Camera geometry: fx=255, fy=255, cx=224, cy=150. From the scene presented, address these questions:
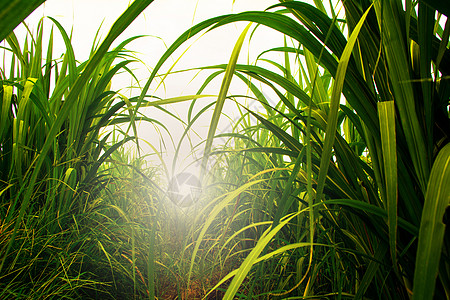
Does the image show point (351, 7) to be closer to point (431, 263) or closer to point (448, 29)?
point (448, 29)

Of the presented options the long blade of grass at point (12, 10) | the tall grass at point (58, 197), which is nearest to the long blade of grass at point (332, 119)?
the long blade of grass at point (12, 10)

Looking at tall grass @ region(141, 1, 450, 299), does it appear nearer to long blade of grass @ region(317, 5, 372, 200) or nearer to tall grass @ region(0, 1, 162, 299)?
long blade of grass @ region(317, 5, 372, 200)

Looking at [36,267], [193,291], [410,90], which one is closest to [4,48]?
[36,267]

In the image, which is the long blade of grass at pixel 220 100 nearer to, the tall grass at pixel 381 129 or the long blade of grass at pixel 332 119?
the tall grass at pixel 381 129

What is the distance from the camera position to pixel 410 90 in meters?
0.32

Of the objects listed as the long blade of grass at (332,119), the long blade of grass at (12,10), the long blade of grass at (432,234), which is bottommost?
the long blade of grass at (432,234)

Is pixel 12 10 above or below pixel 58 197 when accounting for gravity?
above

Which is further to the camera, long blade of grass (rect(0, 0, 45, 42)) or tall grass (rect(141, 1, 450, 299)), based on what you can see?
tall grass (rect(141, 1, 450, 299))

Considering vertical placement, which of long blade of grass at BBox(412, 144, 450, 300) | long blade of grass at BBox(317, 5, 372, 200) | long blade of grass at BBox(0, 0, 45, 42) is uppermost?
long blade of grass at BBox(0, 0, 45, 42)

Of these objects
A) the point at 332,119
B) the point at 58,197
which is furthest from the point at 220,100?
the point at 58,197

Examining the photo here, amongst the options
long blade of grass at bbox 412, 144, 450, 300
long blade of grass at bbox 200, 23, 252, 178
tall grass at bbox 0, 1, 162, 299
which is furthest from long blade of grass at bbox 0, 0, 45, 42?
tall grass at bbox 0, 1, 162, 299

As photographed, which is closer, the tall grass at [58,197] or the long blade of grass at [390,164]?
the long blade of grass at [390,164]

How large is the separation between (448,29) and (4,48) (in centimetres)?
121

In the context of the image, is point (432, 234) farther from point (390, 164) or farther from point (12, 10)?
point (12, 10)
